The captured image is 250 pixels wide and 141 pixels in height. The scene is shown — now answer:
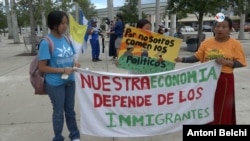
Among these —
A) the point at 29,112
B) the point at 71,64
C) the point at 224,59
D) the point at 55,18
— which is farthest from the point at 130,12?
the point at 224,59

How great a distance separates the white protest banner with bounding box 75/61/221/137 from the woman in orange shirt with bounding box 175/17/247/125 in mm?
93

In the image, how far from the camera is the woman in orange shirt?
3896mm

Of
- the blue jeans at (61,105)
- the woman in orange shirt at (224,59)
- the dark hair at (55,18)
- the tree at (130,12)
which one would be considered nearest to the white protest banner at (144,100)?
the woman in orange shirt at (224,59)

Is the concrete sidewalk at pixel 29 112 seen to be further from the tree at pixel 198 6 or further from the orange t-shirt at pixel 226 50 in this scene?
the tree at pixel 198 6

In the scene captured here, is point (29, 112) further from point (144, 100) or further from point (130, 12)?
point (130, 12)

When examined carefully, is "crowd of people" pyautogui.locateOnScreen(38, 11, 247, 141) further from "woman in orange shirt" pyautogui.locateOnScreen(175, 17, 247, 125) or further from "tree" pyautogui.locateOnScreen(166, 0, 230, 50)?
"tree" pyautogui.locateOnScreen(166, 0, 230, 50)

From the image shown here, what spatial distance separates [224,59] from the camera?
12.8 feet

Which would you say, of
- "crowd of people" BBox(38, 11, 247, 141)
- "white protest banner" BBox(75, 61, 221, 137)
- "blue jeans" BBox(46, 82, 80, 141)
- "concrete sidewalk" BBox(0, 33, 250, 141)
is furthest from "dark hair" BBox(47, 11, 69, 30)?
"concrete sidewalk" BBox(0, 33, 250, 141)

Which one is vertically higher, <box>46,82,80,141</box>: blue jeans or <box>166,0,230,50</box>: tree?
<box>166,0,230,50</box>: tree

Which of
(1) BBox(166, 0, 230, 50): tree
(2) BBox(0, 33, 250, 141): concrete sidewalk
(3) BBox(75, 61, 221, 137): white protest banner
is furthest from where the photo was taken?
(1) BBox(166, 0, 230, 50): tree

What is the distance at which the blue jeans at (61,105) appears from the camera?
4.11 meters

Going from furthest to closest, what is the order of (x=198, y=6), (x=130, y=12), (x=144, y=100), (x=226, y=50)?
(x=130, y=12) < (x=198, y=6) < (x=144, y=100) < (x=226, y=50)

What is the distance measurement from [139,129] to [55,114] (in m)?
1.04

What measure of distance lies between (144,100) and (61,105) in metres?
1.00
